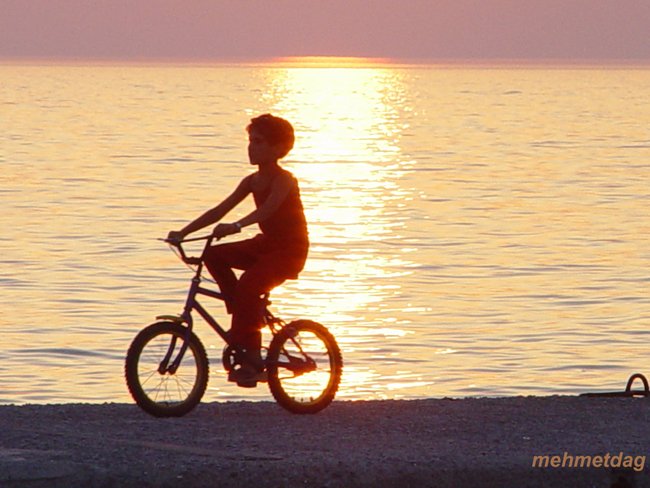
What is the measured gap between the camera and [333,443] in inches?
351

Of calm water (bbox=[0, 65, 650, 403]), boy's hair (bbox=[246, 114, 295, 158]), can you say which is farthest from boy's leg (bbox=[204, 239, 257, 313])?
calm water (bbox=[0, 65, 650, 403])

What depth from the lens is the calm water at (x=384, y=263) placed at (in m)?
18.2

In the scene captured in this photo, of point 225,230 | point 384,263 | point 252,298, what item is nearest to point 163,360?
point 252,298

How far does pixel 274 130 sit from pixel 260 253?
76cm

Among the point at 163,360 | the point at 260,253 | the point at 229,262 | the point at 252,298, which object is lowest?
the point at 163,360

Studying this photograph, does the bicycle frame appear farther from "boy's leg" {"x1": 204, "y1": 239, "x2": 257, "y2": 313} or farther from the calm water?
the calm water

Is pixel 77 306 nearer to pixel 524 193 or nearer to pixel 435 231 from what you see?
pixel 435 231

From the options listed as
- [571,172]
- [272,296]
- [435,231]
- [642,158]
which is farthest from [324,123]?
[272,296]

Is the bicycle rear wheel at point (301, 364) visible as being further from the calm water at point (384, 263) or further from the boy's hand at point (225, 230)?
the calm water at point (384, 263)

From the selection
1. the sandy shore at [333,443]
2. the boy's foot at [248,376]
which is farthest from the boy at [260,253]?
the sandy shore at [333,443]

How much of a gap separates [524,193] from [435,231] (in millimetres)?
13227

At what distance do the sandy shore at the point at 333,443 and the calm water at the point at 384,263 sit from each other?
5.89 metres

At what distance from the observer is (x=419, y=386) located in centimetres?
1716

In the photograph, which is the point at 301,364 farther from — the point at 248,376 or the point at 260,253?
the point at 260,253
